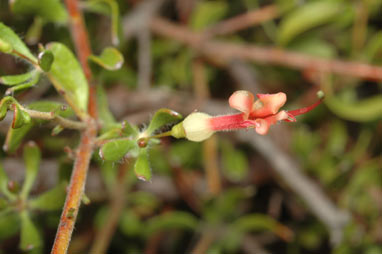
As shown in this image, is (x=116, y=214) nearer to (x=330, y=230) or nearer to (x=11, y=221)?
(x=11, y=221)

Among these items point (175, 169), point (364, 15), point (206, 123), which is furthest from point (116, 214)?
point (364, 15)

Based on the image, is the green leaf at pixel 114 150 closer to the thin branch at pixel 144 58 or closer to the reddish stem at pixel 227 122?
the reddish stem at pixel 227 122

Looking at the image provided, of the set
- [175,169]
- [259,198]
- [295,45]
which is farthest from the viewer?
[259,198]

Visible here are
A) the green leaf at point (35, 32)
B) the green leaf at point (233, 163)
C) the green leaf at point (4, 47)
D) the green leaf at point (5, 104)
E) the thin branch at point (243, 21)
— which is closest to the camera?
the green leaf at point (5, 104)

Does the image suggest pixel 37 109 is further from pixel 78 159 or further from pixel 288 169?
pixel 288 169

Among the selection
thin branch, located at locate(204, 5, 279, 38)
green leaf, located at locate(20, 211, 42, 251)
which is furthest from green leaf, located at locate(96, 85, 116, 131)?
thin branch, located at locate(204, 5, 279, 38)

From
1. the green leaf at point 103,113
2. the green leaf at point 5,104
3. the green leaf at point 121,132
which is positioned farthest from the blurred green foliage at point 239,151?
the green leaf at point 5,104

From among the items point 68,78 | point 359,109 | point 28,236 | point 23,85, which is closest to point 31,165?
point 28,236
